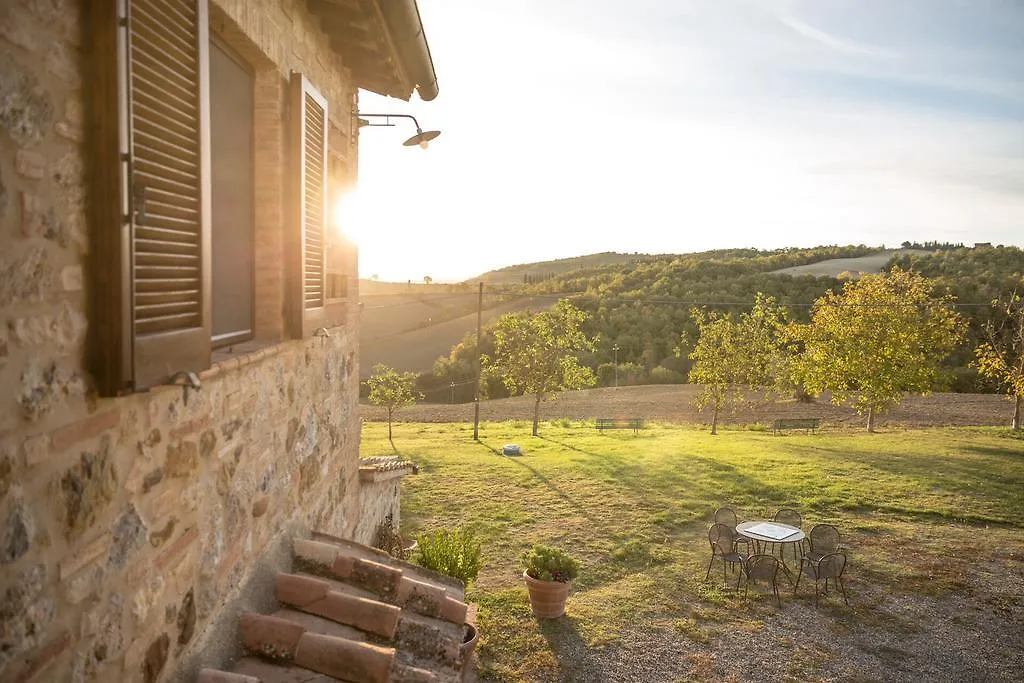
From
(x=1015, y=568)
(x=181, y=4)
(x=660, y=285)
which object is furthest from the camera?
(x=660, y=285)

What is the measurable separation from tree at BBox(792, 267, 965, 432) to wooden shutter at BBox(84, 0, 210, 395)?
21206mm

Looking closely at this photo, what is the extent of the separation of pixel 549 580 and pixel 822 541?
3.96 meters

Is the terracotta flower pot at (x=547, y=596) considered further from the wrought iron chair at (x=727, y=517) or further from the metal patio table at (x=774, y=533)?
the wrought iron chair at (x=727, y=517)

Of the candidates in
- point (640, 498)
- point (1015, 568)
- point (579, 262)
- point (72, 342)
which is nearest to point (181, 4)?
point (72, 342)

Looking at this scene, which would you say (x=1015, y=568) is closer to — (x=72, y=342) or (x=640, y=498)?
(x=640, y=498)

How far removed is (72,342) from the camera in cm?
160

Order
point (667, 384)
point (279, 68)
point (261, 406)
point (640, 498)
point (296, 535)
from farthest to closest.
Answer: point (667, 384), point (640, 498), point (296, 535), point (279, 68), point (261, 406)

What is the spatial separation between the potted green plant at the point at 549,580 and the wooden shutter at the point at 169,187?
6139 millimetres

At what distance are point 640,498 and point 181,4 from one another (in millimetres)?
12406

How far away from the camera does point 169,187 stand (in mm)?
2037

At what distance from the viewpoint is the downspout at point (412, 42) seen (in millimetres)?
3697

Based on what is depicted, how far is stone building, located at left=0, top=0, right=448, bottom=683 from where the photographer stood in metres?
1.44

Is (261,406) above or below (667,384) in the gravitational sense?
above

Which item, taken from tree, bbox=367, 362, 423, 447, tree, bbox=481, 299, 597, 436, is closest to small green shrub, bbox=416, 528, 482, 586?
tree, bbox=481, 299, 597, 436
